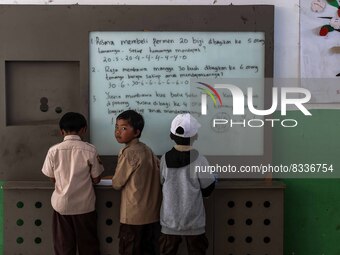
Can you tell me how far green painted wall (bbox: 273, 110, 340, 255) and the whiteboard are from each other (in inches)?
10.7

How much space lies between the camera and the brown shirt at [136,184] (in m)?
3.57

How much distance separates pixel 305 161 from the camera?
411cm

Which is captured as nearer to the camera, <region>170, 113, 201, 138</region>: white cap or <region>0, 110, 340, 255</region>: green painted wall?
<region>170, 113, 201, 138</region>: white cap

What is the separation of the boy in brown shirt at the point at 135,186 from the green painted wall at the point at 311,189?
1.08 meters

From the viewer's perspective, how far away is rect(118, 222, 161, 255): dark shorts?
3623 mm

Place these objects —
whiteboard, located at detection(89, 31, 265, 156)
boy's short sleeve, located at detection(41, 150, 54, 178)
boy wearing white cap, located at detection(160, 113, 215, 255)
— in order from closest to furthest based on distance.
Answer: boy wearing white cap, located at detection(160, 113, 215, 255), boy's short sleeve, located at detection(41, 150, 54, 178), whiteboard, located at detection(89, 31, 265, 156)

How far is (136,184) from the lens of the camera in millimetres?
3568

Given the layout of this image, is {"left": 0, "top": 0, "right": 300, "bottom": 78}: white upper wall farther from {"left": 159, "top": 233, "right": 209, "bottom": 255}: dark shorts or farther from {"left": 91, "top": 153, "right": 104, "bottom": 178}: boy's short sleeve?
{"left": 91, "top": 153, "right": 104, "bottom": 178}: boy's short sleeve

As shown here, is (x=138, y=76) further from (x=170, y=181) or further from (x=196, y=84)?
(x=170, y=181)

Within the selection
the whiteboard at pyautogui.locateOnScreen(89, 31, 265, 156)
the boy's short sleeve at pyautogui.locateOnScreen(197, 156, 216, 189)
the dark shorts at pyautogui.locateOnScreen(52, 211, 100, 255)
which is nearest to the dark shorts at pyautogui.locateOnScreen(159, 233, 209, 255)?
the boy's short sleeve at pyautogui.locateOnScreen(197, 156, 216, 189)

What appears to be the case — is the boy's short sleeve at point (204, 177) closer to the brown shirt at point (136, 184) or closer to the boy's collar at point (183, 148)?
the boy's collar at point (183, 148)

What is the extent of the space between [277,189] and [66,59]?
6.20 ft

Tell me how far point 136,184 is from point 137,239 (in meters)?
0.40

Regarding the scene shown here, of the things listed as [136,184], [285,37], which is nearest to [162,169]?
[136,184]
